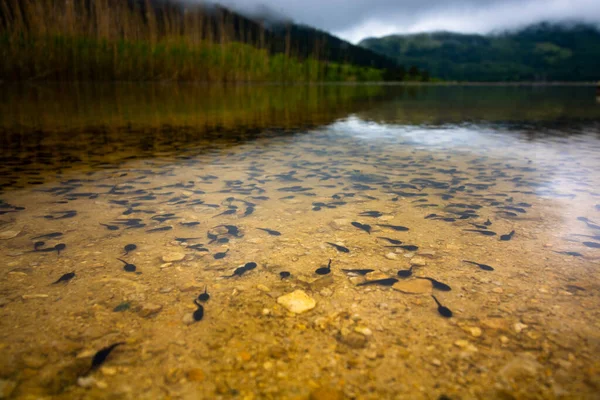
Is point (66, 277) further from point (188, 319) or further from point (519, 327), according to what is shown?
point (519, 327)

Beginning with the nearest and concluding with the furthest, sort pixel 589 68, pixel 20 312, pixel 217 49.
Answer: pixel 20 312 < pixel 217 49 < pixel 589 68

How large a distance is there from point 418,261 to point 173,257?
4.91ft

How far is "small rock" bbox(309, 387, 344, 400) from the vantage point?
4.03ft

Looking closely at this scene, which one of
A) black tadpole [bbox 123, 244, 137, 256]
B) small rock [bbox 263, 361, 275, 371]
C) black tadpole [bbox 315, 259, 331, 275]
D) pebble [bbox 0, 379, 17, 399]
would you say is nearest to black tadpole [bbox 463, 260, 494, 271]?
black tadpole [bbox 315, 259, 331, 275]

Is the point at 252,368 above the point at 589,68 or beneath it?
beneath

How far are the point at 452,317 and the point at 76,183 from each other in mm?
3651

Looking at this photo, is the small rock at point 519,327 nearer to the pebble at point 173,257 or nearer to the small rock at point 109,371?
the small rock at point 109,371

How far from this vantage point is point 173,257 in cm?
219

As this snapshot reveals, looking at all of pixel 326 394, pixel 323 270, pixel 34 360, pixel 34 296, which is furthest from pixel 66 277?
pixel 326 394

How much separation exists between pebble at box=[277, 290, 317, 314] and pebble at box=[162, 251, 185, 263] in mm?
763

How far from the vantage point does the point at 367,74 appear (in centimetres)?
6450

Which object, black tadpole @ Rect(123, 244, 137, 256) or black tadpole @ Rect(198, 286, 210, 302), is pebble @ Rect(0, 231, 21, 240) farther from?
black tadpole @ Rect(198, 286, 210, 302)

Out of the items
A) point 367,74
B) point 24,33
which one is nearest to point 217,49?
point 24,33

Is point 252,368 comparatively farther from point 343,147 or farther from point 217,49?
point 217,49
